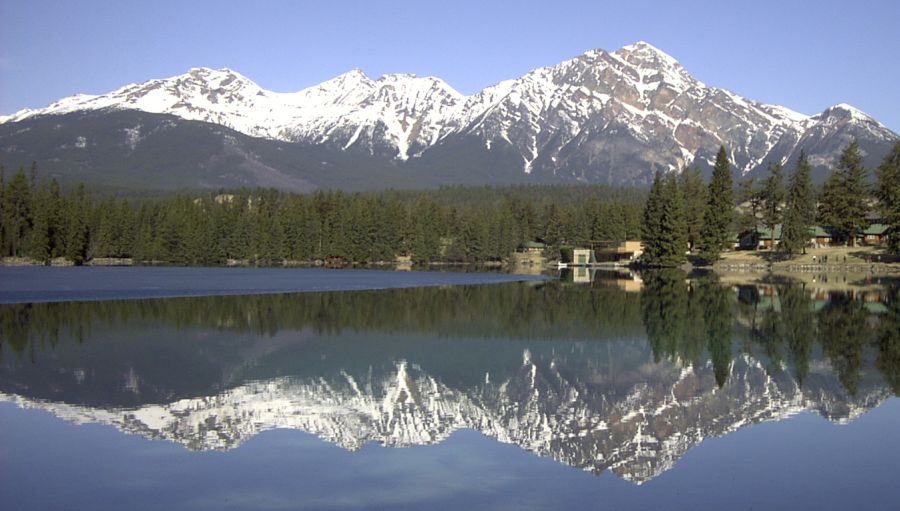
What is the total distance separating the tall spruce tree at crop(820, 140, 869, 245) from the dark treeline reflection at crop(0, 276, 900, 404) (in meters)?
57.1

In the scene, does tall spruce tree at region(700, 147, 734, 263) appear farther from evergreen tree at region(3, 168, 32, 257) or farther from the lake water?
evergreen tree at region(3, 168, 32, 257)

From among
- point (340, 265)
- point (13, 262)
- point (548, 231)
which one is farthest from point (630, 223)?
point (13, 262)

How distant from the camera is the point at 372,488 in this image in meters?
15.6

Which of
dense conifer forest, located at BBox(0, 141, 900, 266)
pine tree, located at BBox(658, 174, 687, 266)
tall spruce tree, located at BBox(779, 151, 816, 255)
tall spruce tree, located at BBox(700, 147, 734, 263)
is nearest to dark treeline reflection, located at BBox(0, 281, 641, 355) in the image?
pine tree, located at BBox(658, 174, 687, 266)

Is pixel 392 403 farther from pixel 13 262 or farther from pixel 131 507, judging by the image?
pixel 13 262

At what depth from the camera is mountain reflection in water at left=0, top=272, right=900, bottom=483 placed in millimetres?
20234

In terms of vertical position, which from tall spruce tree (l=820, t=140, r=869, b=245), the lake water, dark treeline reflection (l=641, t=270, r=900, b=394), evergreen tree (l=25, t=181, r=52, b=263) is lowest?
the lake water

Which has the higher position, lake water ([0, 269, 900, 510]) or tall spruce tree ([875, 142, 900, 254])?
tall spruce tree ([875, 142, 900, 254])

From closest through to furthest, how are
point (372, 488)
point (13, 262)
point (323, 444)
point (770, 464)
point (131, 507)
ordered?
point (131, 507)
point (372, 488)
point (770, 464)
point (323, 444)
point (13, 262)

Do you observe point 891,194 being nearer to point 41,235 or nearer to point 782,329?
point 782,329

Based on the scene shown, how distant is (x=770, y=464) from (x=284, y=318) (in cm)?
3096

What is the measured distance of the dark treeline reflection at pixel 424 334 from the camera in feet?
92.1

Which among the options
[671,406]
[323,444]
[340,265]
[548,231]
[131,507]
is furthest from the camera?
[548,231]

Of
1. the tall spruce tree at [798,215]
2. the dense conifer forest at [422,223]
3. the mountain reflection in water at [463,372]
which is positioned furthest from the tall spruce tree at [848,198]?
the mountain reflection in water at [463,372]
